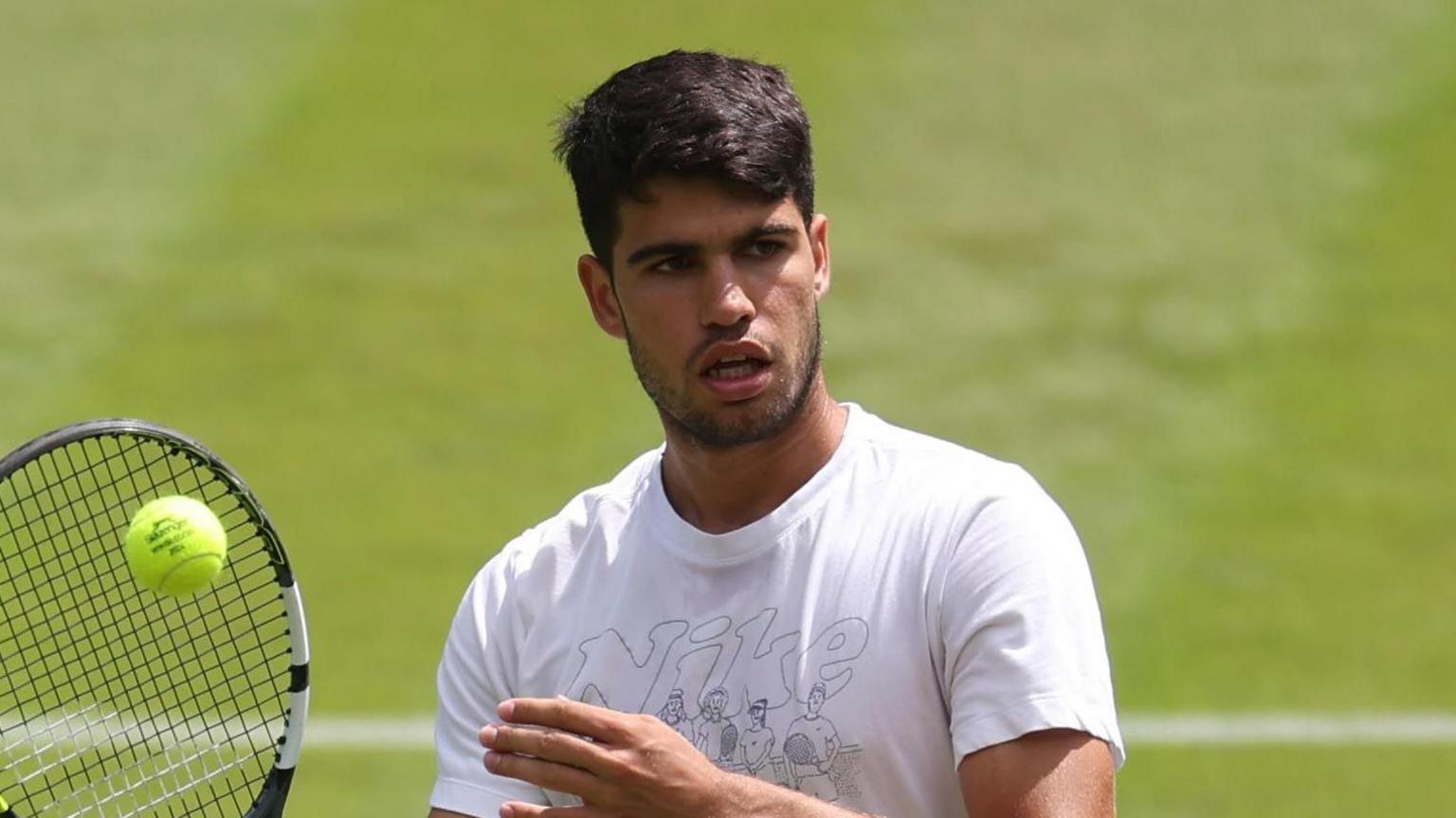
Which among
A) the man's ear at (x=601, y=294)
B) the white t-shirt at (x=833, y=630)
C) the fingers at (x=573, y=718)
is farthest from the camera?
the man's ear at (x=601, y=294)

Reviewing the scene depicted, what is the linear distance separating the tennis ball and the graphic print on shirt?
3.21 ft

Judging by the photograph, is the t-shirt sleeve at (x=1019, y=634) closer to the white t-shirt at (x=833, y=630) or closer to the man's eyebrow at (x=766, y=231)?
Result: the white t-shirt at (x=833, y=630)

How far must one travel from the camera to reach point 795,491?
3.97 meters

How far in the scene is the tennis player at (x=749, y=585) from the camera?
3.52 meters

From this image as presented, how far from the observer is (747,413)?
12.8 ft

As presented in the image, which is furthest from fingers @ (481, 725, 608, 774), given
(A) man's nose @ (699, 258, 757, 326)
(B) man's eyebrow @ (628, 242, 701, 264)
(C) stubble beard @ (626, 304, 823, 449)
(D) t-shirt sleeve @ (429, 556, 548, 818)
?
(B) man's eyebrow @ (628, 242, 701, 264)

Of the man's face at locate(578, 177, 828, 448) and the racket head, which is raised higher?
the man's face at locate(578, 177, 828, 448)

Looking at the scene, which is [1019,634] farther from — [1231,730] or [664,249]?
[1231,730]

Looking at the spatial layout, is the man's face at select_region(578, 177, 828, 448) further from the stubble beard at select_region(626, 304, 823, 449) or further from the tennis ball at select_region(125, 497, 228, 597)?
the tennis ball at select_region(125, 497, 228, 597)

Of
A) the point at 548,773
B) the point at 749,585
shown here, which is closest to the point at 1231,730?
the point at 749,585

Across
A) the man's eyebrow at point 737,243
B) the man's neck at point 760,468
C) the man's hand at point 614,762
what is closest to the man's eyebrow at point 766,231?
the man's eyebrow at point 737,243

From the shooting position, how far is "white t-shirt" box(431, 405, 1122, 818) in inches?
141

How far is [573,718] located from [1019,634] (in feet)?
2.36

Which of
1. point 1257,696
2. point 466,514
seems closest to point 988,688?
point 1257,696
